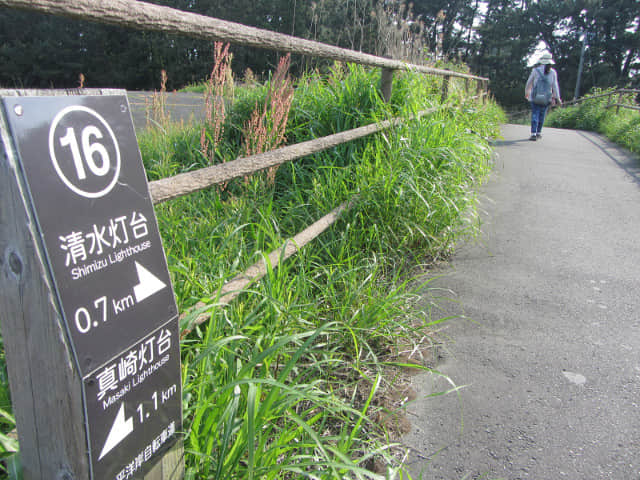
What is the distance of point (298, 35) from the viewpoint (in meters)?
29.3

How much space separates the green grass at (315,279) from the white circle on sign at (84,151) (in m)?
0.63

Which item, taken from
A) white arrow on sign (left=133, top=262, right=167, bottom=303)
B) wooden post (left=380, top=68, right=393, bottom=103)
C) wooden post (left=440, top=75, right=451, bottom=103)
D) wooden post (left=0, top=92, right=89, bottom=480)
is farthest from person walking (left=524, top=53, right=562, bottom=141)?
wooden post (left=0, top=92, right=89, bottom=480)

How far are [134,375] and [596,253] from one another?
3.53 m

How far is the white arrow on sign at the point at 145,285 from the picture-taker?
3.19 feet

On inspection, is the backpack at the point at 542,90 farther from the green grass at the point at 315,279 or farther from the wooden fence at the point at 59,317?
the wooden fence at the point at 59,317

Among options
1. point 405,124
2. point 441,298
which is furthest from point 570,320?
point 405,124

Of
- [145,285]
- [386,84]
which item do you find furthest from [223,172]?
[386,84]

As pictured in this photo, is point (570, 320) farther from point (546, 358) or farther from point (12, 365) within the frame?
point (12, 365)

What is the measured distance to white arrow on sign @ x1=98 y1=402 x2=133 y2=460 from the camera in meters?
0.89

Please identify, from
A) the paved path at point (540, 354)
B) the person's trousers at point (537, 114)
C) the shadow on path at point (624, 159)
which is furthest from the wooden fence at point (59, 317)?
the person's trousers at point (537, 114)

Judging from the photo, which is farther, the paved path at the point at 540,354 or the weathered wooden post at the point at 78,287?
the paved path at the point at 540,354

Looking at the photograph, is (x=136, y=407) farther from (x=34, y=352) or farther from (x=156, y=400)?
(x=34, y=352)

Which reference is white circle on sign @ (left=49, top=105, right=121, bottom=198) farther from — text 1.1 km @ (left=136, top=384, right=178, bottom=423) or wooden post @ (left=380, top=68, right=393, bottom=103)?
wooden post @ (left=380, top=68, right=393, bottom=103)

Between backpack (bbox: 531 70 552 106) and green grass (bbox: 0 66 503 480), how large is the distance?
5067 millimetres
